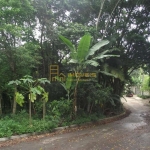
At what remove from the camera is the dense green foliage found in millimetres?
7312

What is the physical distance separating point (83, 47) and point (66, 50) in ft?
8.88

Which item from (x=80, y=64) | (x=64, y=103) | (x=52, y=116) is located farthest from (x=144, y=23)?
(x=52, y=116)

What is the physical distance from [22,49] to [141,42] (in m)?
6.93

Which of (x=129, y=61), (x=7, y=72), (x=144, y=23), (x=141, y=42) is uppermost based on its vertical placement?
(x=144, y=23)

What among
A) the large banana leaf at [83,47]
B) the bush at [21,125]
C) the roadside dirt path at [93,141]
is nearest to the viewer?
the roadside dirt path at [93,141]

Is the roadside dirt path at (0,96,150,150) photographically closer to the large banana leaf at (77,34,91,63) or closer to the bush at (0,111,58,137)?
the bush at (0,111,58,137)

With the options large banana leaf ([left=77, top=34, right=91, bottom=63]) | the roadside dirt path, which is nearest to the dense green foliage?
large banana leaf ([left=77, top=34, right=91, bottom=63])

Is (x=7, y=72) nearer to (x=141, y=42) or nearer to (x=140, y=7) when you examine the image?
(x=141, y=42)

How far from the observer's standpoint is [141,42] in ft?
35.5

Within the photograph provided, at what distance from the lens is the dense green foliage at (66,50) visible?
7312 mm

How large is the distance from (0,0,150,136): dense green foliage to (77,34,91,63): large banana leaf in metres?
0.03

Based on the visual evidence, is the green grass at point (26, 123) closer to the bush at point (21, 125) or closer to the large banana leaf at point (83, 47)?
the bush at point (21, 125)

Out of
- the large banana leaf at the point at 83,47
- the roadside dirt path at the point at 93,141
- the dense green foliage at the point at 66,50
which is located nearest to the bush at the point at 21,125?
the dense green foliage at the point at 66,50

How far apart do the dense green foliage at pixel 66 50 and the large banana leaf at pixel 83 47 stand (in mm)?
30
